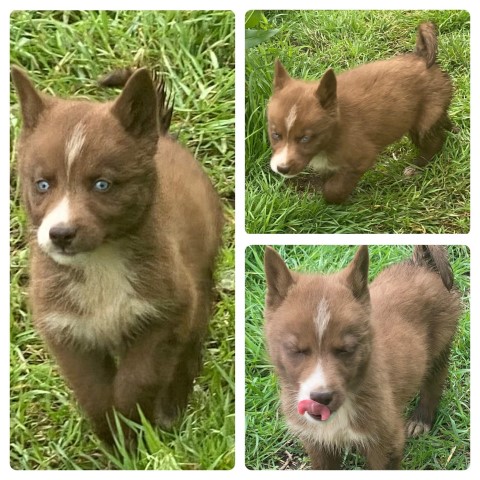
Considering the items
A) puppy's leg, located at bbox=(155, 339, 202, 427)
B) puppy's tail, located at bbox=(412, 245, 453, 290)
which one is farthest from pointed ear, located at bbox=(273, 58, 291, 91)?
puppy's leg, located at bbox=(155, 339, 202, 427)

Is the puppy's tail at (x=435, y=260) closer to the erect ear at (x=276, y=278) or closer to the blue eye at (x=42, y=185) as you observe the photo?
the erect ear at (x=276, y=278)

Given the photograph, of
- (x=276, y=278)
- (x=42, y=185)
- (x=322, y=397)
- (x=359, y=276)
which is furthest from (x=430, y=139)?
(x=42, y=185)

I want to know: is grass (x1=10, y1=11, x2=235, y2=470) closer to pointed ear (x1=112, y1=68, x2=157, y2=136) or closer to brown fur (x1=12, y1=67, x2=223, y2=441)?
brown fur (x1=12, y1=67, x2=223, y2=441)

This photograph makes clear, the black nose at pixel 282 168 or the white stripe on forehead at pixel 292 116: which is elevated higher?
the white stripe on forehead at pixel 292 116

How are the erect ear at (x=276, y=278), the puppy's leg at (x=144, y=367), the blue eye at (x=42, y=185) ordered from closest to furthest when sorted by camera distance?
the blue eye at (x=42, y=185)
the puppy's leg at (x=144, y=367)
the erect ear at (x=276, y=278)

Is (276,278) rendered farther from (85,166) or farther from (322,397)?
(85,166)

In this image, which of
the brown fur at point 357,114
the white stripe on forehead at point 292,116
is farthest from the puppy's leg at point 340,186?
the white stripe on forehead at point 292,116

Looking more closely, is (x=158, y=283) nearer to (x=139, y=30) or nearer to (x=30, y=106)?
(x=30, y=106)
